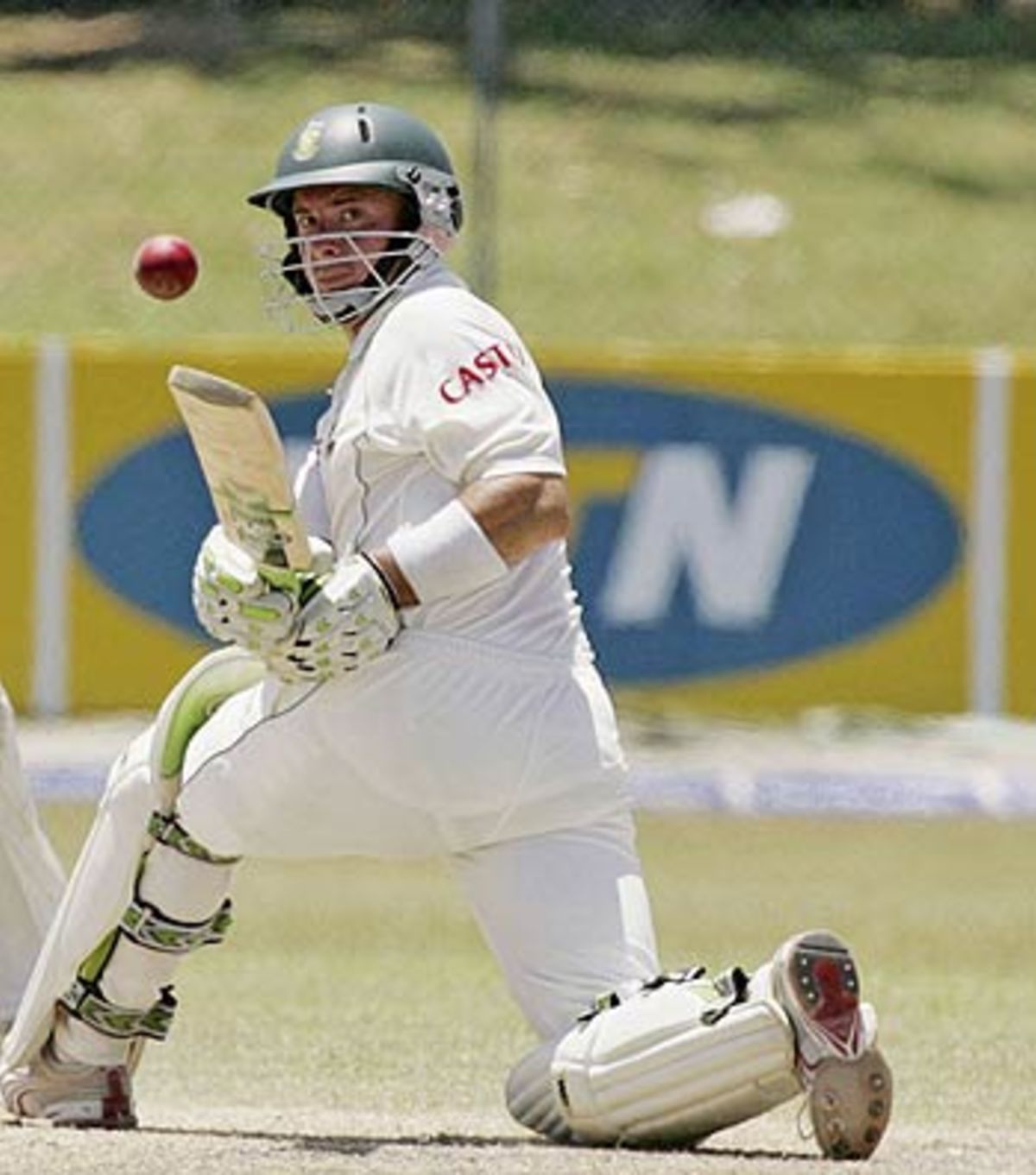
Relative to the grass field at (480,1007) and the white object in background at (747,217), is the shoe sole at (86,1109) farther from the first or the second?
the white object in background at (747,217)

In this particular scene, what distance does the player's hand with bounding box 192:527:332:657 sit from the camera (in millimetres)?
6426

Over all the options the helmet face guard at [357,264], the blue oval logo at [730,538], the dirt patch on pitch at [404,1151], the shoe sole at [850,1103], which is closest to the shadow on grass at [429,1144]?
the dirt patch on pitch at [404,1151]

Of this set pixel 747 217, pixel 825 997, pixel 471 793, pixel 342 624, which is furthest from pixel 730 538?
pixel 825 997

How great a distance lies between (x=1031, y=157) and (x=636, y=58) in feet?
6.75

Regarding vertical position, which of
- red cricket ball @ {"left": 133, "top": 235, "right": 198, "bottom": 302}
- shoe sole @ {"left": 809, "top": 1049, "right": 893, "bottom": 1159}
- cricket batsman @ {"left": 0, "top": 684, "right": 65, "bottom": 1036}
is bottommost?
cricket batsman @ {"left": 0, "top": 684, "right": 65, "bottom": 1036}

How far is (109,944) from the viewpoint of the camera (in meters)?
6.82

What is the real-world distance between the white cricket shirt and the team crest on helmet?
282 millimetres

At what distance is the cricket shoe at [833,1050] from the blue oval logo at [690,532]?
8.51m

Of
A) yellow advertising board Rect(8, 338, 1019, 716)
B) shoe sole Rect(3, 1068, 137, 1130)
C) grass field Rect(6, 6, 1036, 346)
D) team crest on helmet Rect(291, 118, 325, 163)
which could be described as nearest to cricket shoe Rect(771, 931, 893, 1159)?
shoe sole Rect(3, 1068, 137, 1130)

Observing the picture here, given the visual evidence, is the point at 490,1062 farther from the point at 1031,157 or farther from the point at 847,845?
the point at 1031,157

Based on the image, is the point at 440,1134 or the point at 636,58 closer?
the point at 440,1134

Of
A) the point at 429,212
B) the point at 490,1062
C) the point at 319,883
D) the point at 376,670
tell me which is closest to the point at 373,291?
the point at 429,212

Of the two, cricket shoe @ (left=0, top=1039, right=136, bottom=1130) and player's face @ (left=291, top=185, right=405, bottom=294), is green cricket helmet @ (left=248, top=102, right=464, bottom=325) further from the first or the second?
cricket shoe @ (left=0, top=1039, right=136, bottom=1130)

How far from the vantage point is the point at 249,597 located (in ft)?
21.1
